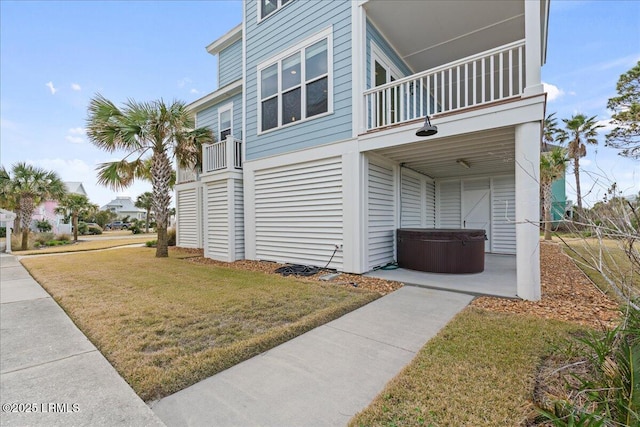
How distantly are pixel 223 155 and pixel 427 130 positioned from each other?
629 centimetres

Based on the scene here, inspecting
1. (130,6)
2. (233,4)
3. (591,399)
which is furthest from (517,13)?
(130,6)

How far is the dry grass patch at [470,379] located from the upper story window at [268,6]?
8.86 metres

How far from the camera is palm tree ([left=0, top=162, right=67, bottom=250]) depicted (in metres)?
13.9

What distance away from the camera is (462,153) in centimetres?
652

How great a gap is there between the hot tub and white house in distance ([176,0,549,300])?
34.3 inches

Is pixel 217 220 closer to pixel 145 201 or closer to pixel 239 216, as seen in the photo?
pixel 239 216

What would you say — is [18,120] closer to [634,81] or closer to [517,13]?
[517,13]

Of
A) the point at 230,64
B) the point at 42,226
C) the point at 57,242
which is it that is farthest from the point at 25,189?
the point at 230,64

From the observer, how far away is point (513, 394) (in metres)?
1.96

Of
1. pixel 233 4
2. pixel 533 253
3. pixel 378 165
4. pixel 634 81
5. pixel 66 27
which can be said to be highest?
pixel 233 4

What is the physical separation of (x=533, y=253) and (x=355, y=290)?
289cm

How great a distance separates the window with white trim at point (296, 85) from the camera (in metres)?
6.70

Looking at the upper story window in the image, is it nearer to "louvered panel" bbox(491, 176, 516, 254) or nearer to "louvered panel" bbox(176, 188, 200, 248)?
"louvered panel" bbox(176, 188, 200, 248)

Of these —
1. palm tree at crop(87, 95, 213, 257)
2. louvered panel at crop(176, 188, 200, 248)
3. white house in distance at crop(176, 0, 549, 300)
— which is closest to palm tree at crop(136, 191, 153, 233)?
louvered panel at crop(176, 188, 200, 248)
